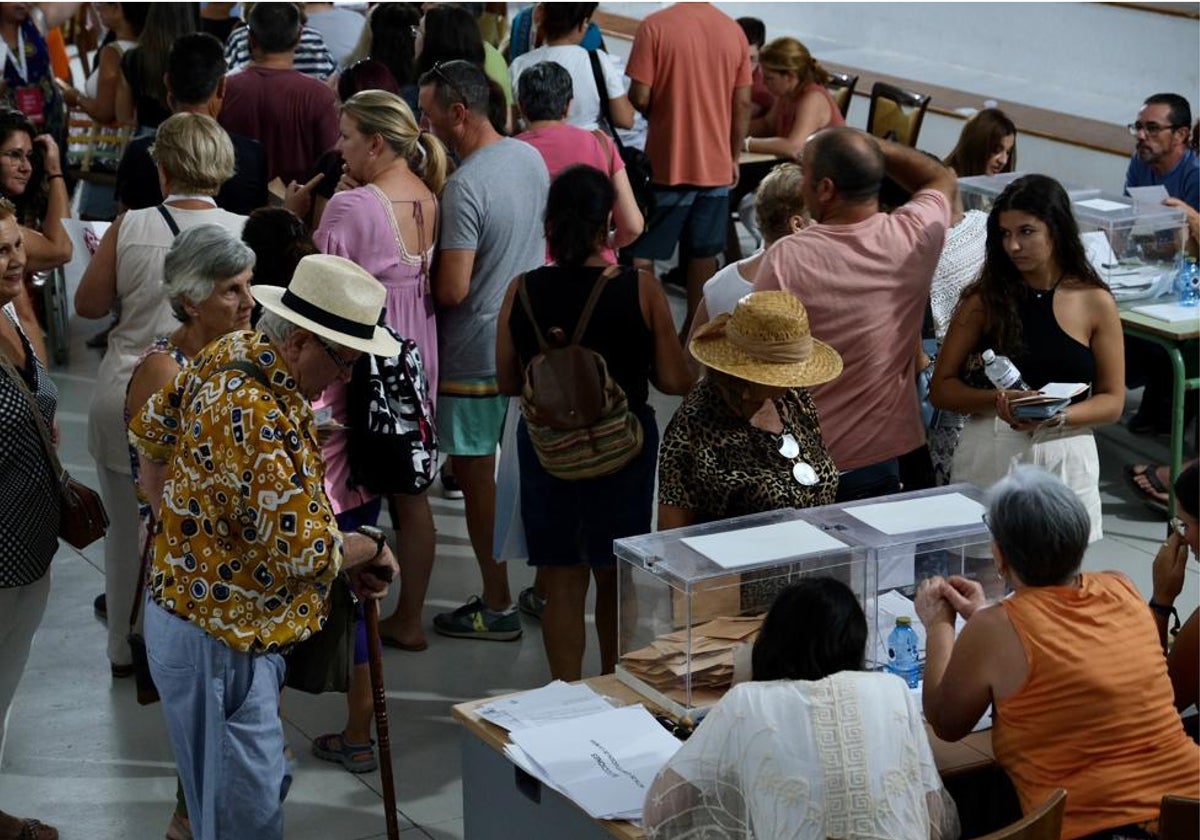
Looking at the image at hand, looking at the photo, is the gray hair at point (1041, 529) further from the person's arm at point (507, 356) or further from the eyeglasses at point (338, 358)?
the person's arm at point (507, 356)

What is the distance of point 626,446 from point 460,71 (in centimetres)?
154

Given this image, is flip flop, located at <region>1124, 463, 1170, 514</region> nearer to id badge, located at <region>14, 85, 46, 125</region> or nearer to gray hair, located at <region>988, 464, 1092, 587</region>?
gray hair, located at <region>988, 464, 1092, 587</region>

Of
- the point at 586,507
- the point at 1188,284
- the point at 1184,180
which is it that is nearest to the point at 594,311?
the point at 586,507

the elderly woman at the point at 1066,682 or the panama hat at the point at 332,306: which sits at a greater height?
the panama hat at the point at 332,306

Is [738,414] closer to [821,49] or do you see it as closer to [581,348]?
[581,348]

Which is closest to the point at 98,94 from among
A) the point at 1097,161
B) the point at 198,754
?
the point at 198,754

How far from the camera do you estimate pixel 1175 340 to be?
245 inches

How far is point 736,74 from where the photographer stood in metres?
7.82

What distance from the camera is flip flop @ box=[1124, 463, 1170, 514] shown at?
6.61 m

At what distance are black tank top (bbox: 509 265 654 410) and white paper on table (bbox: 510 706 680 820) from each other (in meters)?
1.09

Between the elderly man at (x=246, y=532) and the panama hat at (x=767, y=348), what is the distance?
88 cm

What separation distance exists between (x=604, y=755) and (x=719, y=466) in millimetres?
867

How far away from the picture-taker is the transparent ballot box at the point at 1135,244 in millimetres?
6594

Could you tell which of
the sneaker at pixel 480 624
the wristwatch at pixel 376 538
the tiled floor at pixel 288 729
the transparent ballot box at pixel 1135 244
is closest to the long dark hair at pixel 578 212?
the wristwatch at pixel 376 538
